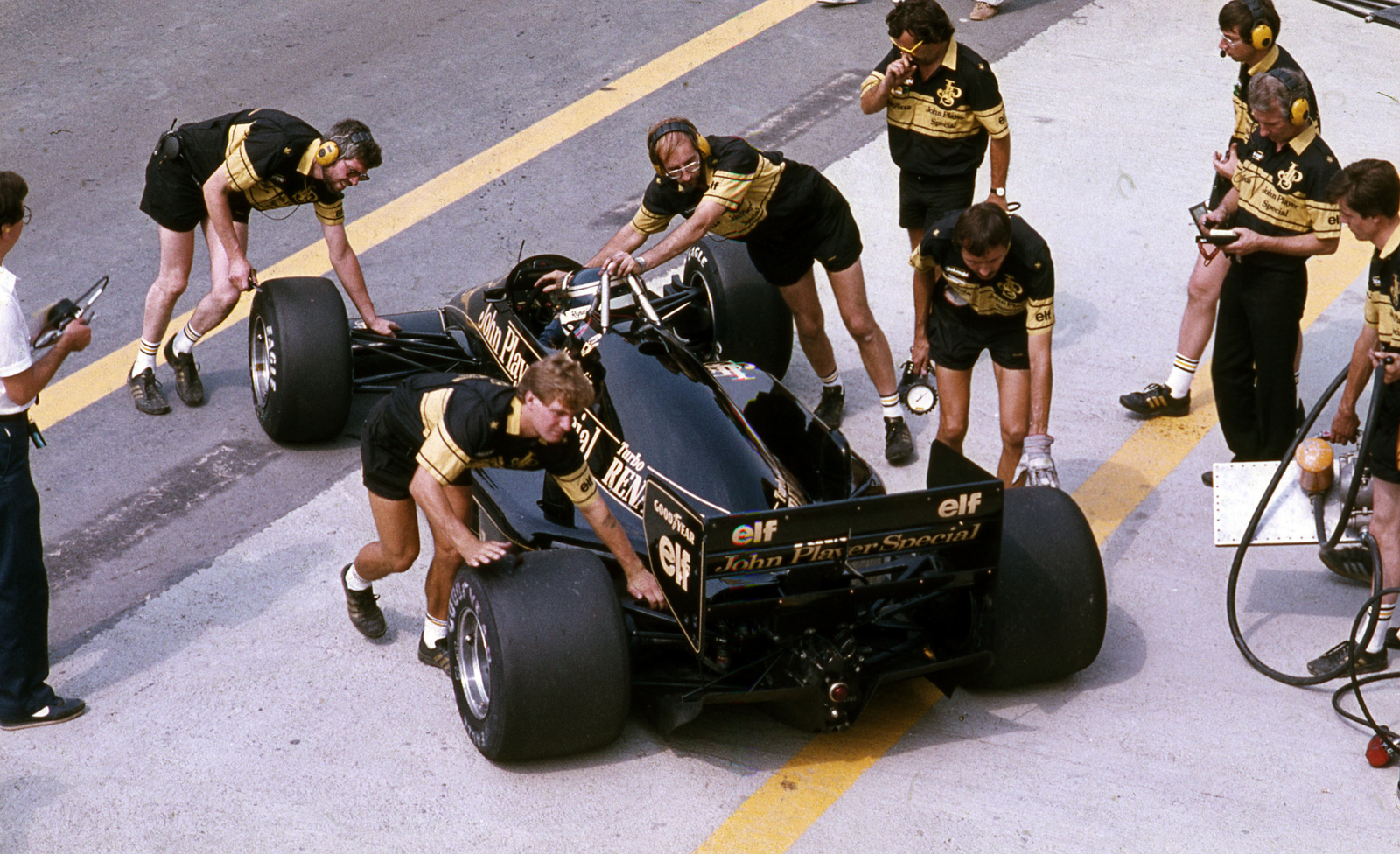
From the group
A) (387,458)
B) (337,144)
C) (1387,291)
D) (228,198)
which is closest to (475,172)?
(228,198)

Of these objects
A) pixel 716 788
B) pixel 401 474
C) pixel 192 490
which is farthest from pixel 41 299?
pixel 716 788

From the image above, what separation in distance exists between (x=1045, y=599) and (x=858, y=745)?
0.84 metres

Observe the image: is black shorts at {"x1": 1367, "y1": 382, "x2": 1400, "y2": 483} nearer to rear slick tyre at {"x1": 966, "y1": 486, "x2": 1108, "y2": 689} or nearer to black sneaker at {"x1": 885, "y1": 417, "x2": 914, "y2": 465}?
rear slick tyre at {"x1": 966, "y1": 486, "x2": 1108, "y2": 689}

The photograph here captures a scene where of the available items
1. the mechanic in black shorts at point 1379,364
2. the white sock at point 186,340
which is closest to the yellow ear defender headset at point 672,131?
the white sock at point 186,340

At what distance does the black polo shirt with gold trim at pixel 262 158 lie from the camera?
7.09 meters

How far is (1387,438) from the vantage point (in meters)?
5.50

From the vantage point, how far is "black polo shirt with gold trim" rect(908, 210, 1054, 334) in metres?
5.97

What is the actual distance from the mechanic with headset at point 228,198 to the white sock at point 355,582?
185cm

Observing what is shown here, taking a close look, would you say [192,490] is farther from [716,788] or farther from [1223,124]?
[1223,124]

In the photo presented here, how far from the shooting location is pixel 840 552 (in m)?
4.91

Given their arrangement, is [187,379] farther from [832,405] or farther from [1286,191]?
[1286,191]

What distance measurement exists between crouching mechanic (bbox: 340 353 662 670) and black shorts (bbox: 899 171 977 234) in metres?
3.13

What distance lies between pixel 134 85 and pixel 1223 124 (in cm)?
780

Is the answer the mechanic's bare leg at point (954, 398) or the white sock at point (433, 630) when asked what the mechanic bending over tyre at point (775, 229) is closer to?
the mechanic's bare leg at point (954, 398)
